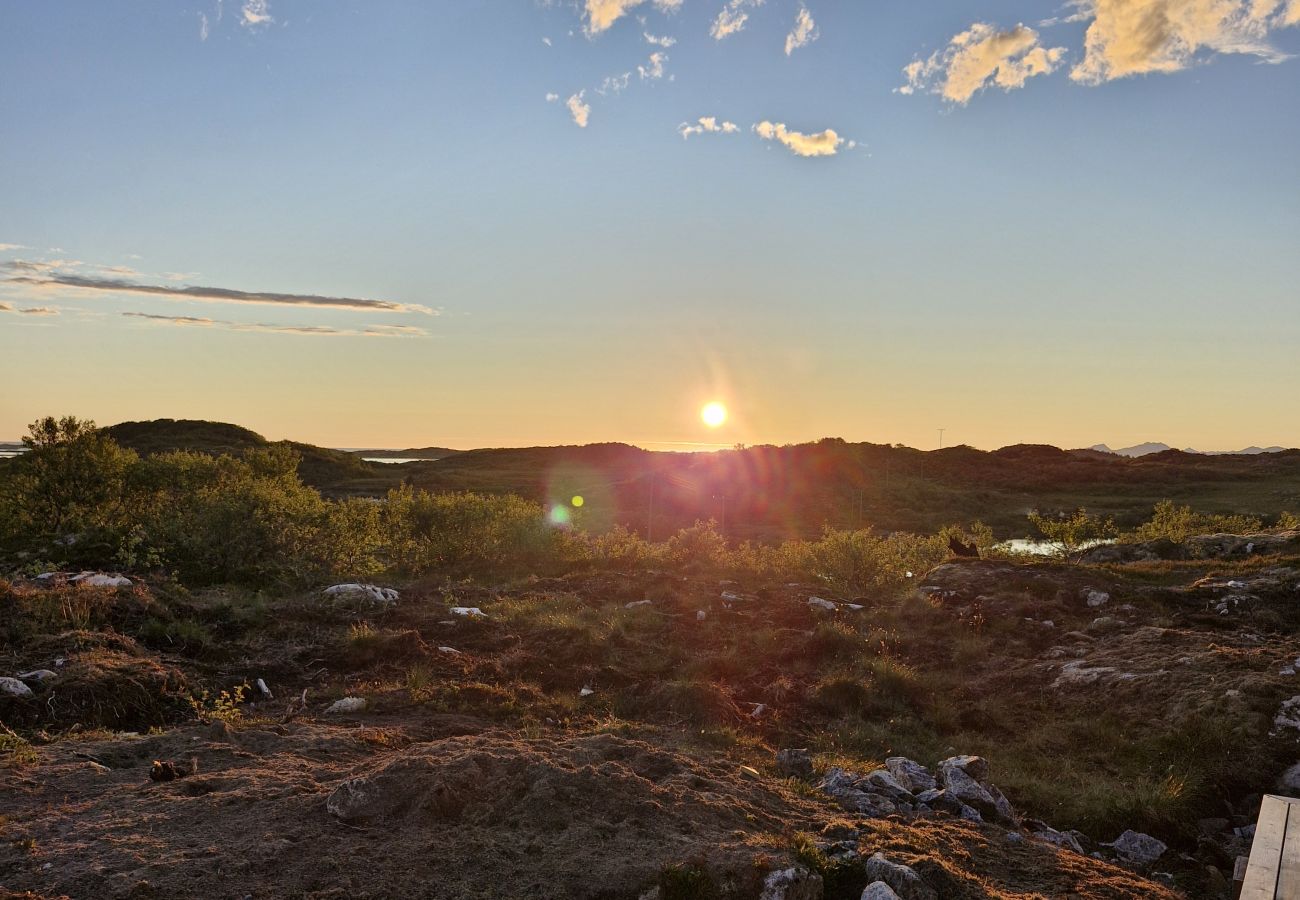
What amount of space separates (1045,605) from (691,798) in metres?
10.2

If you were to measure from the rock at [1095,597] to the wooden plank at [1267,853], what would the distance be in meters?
8.22

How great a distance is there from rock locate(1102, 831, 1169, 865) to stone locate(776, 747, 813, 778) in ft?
8.38

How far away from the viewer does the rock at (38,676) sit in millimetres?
7453

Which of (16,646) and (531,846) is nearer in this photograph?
(531,846)

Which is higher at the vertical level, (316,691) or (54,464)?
(54,464)

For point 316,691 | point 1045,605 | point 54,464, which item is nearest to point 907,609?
point 1045,605

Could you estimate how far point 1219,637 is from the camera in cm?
1091

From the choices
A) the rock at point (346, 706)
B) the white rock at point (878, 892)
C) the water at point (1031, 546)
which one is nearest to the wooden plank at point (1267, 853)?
the white rock at point (878, 892)

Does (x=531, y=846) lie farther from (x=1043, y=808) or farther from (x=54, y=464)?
(x=54, y=464)

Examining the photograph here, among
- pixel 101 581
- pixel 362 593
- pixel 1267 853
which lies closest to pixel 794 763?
pixel 1267 853

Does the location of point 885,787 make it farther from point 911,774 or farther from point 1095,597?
point 1095,597

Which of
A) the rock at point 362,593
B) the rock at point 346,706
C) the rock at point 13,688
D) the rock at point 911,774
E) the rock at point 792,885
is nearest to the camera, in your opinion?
the rock at point 792,885

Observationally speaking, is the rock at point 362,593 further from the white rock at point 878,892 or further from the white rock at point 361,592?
the white rock at point 878,892

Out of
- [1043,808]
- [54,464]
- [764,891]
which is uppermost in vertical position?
[54,464]
